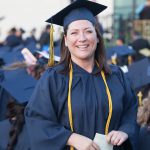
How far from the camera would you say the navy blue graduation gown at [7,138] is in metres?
3.33

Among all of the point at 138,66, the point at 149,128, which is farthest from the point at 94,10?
the point at 138,66

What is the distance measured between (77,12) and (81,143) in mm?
816

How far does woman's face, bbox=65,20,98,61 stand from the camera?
278 centimetres

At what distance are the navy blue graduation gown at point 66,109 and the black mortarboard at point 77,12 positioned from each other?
306 millimetres

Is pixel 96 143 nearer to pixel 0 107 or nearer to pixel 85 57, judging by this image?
pixel 85 57

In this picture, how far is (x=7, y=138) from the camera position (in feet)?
11.5

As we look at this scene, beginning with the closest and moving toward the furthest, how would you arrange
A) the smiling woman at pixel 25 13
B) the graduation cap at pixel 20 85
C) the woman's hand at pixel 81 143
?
the woman's hand at pixel 81 143, the graduation cap at pixel 20 85, the smiling woman at pixel 25 13

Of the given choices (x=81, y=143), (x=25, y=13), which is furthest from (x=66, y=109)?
(x=25, y=13)

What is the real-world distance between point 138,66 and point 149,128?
8.02 ft

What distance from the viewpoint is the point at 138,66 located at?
17.5 feet

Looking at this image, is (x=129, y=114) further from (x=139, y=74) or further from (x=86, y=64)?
(x=139, y=74)

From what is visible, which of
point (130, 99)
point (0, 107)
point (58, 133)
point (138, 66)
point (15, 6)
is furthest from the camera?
point (15, 6)

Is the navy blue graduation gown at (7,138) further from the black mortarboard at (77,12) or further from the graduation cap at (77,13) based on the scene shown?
the black mortarboard at (77,12)

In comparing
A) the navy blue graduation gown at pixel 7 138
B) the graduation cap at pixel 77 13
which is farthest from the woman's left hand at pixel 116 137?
the navy blue graduation gown at pixel 7 138
